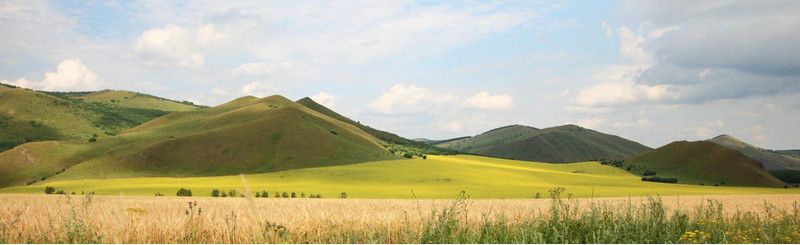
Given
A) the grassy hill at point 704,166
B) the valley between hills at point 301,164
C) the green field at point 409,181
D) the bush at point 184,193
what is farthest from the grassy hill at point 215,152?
the grassy hill at point 704,166

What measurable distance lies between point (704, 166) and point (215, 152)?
122m

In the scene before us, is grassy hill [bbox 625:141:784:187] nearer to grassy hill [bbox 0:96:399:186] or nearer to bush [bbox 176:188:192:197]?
grassy hill [bbox 0:96:399:186]

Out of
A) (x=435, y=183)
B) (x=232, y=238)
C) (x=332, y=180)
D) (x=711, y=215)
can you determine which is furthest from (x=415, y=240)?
(x=332, y=180)

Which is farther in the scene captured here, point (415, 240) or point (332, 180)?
point (332, 180)

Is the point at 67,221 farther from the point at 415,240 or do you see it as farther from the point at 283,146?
the point at 283,146

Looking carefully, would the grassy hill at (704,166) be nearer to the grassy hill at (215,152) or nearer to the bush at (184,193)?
the grassy hill at (215,152)

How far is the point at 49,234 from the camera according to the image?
404 inches

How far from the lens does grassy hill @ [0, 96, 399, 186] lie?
11850 centimetres

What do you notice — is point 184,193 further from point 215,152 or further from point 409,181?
point 215,152

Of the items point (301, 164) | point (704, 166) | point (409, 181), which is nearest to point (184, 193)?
point (409, 181)

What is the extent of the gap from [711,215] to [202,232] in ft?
53.2

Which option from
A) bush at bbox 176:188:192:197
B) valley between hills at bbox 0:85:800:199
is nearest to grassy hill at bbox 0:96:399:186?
valley between hills at bbox 0:85:800:199

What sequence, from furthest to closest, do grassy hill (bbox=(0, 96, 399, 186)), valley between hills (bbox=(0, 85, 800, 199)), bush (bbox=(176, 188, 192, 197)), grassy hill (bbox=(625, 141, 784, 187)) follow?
1. grassy hill (bbox=(0, 96, 399, 186))
2. grassy hill (bbox=(625, 141, 784, 187))
3. valley between hills (bbox=(0, 85, 800, 199))
4. bush (bbox=(176, 188, 192, 197))

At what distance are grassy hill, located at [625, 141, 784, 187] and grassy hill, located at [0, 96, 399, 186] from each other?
6943 centimetres
